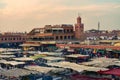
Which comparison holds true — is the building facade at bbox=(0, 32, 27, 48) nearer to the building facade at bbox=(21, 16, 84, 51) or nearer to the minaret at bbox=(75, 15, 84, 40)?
the building facade at bbox=(21, 16, 84, 51)

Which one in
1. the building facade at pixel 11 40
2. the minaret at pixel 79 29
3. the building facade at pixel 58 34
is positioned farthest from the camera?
the building facade at pixel 11 40

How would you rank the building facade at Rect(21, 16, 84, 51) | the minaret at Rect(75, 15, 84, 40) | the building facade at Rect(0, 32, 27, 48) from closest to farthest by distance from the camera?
the building facade at Rect(21, 16, 84, 51)
the minaret at Rect(75, 15, 84, 40)
the building facade at Rect(0, 32, 27, 48)

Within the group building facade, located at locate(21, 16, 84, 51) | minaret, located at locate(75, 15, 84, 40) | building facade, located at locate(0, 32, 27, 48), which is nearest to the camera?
building facade, located at locate(21, 16, 84, 51)

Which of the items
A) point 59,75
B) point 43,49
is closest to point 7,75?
point 59,75

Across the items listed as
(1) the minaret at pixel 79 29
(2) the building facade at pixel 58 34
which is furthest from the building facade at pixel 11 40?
(1) the minaret at pixel 79 29

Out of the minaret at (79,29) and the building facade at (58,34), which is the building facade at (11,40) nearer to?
the building facade at (58,34)

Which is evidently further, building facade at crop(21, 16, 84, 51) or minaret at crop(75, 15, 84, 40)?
minaret at crop(75, 15, 84, 40)

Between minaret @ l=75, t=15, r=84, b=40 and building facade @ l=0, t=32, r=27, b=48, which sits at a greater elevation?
minaret @ l=75, t=15, r=84, b=40

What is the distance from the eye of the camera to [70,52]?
37.7 metres

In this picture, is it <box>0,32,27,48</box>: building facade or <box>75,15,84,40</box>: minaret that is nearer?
<box>75,15,84,40</box>: minaret

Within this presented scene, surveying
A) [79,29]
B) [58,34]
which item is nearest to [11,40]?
[58,34]

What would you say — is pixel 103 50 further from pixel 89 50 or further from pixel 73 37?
pixel 73 37

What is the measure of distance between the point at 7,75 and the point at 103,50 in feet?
57.0

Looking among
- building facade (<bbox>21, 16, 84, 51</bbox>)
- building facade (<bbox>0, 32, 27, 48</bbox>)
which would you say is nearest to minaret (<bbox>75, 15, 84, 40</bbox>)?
building facade (<bbox>21, 16, 84, 51</bbox>)
